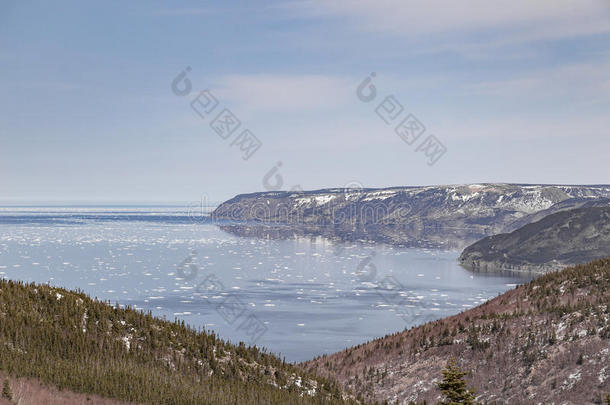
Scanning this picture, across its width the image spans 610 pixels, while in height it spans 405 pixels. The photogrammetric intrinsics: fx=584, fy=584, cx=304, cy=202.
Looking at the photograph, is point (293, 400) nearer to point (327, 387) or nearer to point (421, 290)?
point (327, 387)

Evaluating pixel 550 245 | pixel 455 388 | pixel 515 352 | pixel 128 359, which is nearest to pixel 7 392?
pixel 128 359

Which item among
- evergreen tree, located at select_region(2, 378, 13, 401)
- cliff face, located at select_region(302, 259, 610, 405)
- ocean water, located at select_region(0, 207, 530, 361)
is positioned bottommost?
ocean water, located at select_region(0, 207, 530, 361)

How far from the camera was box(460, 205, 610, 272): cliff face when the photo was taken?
5059 inches

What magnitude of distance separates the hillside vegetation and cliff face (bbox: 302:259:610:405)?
715 centimetres

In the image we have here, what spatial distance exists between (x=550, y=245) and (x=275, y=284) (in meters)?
74.2

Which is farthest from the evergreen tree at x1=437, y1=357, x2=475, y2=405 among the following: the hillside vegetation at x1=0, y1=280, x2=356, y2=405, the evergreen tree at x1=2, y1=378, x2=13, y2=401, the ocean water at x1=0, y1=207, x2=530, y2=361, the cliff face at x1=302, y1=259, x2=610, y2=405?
the ocean water at x1=0, y1=207, x2=530, y2=361

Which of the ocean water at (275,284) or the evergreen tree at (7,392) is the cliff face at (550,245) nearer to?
the ocean water at (275,284)

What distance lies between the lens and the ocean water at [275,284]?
6644 cm

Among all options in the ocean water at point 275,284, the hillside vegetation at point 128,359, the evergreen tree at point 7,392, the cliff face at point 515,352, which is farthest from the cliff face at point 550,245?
the evergreen tree at point 7,392

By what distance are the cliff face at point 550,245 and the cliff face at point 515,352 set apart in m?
99.5

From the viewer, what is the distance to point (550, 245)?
138 metres

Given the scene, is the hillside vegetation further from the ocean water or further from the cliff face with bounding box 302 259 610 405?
the ocean water

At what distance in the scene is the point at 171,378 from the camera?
58.9ft

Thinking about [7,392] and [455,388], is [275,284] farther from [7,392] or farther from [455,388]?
[7,392]
